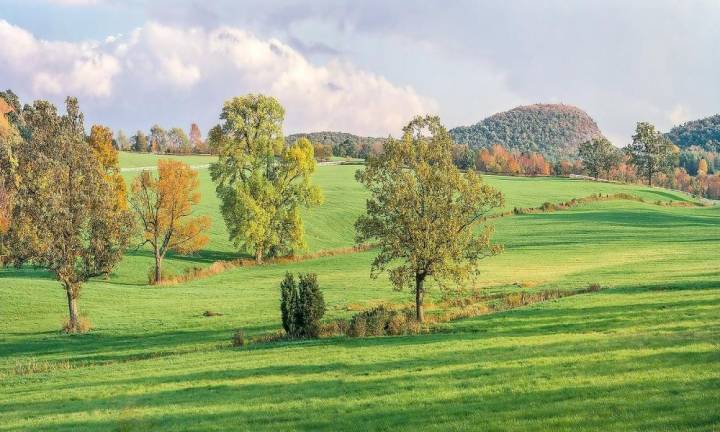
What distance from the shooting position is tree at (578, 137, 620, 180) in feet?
609

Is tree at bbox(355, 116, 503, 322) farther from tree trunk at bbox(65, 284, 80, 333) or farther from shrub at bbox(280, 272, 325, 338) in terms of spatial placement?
tree trunk at bbox(65, 284, 80, 333)

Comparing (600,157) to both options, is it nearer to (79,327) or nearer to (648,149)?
(648,149)

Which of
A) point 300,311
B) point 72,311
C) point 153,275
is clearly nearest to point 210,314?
point 72,311

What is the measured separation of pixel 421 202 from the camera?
3725cm

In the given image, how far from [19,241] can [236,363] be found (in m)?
20.7

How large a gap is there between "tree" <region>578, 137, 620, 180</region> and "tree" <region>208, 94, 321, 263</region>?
13200 cm

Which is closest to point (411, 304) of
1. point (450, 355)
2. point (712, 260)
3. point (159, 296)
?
point (450, 355)

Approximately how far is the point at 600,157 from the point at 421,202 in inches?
6443

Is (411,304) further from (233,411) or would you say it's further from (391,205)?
(233,411)

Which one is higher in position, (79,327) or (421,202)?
(421,202)

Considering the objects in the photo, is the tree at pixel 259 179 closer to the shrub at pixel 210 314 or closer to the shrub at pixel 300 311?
the shrub at pixel 210 314

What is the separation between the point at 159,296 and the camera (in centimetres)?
5281

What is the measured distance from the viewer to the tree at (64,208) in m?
A: 41.0

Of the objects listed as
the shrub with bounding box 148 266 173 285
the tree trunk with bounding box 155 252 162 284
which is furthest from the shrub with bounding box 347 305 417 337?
the shrub with bounding box 148 266 173 285
